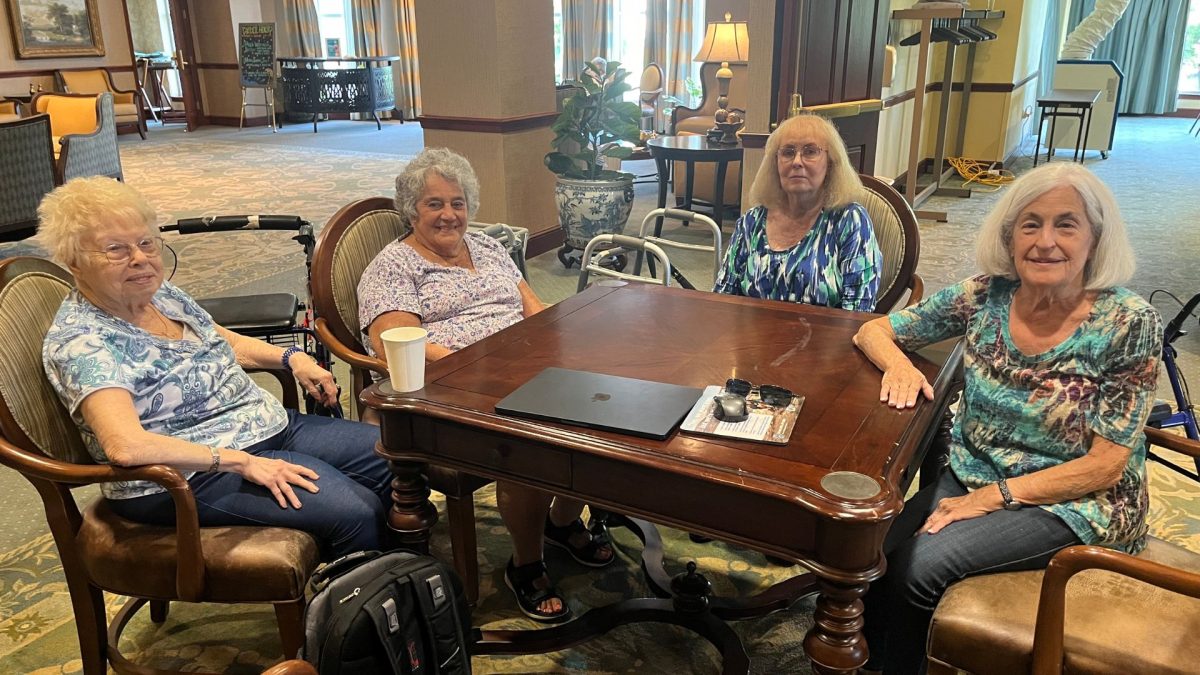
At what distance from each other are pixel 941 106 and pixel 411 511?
6.73 m

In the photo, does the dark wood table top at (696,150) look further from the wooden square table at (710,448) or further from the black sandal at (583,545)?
the black sandal at (583,545)

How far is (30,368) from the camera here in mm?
1562

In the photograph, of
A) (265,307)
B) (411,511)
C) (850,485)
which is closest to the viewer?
(850,485)

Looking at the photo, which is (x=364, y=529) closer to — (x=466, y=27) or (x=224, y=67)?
(x=466, y=27)

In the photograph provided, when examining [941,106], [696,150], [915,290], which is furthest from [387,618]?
[941,106]

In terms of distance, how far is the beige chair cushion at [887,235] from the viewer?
248 cm

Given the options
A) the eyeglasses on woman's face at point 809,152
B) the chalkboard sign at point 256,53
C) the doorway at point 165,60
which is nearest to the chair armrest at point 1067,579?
the eyeglasses on woman's face at point 809,152

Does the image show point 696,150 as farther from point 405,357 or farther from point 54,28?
point 54,28

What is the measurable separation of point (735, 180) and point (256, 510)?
5.05m

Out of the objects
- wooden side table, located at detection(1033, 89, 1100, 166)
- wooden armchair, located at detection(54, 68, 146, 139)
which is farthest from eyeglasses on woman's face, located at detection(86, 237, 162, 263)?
wooden armchair, located at detection(54, 68, 146, 139)

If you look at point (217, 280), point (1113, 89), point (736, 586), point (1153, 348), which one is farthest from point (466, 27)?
point (1113, 89)

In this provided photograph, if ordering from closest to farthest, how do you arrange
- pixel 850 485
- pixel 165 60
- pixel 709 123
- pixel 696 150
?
1. pixel 850 485
2. pixel 696 150
3. pixel 709 123
4. pixel 165 60

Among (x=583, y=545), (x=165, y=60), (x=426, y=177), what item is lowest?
(x=583, y=545)

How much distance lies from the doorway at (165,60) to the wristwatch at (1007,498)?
12649 mm
